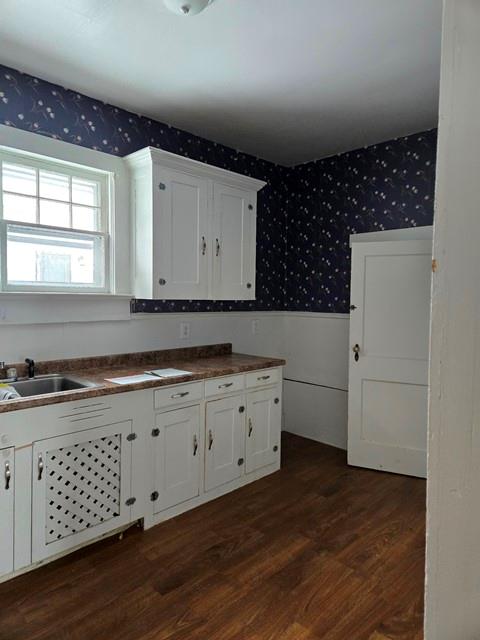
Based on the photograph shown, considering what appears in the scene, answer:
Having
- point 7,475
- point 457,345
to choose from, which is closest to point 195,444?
point 7,475

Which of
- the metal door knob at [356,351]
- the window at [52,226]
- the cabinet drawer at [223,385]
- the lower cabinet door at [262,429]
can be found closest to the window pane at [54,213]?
the window at [52,226]

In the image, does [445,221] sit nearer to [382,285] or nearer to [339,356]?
[382,285]

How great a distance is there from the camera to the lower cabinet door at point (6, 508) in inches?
76.1

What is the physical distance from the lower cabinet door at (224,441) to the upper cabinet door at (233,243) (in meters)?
0.85

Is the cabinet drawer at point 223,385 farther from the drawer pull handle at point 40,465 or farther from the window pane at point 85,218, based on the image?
the window pane at point 85,218

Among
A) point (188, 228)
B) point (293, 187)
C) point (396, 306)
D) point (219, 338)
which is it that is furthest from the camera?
point (293, 187)

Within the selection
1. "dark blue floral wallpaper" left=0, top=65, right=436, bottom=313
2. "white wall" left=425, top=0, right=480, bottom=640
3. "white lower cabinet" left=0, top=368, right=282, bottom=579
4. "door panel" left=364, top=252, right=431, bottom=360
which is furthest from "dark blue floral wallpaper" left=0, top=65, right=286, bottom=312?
"white wall" left=425, top=0, right=480, bottom=640

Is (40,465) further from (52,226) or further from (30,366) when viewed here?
(52,226)

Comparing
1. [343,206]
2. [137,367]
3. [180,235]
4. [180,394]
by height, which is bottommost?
[180,394]

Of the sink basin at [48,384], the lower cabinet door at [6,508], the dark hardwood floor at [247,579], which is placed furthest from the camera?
the sink basin at [48,384]

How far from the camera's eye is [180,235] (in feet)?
9.70

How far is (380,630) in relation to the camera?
1.74 m

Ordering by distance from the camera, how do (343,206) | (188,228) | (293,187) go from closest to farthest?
(188,228) < (343,206) < (293,187)

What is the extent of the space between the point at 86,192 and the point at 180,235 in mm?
698
